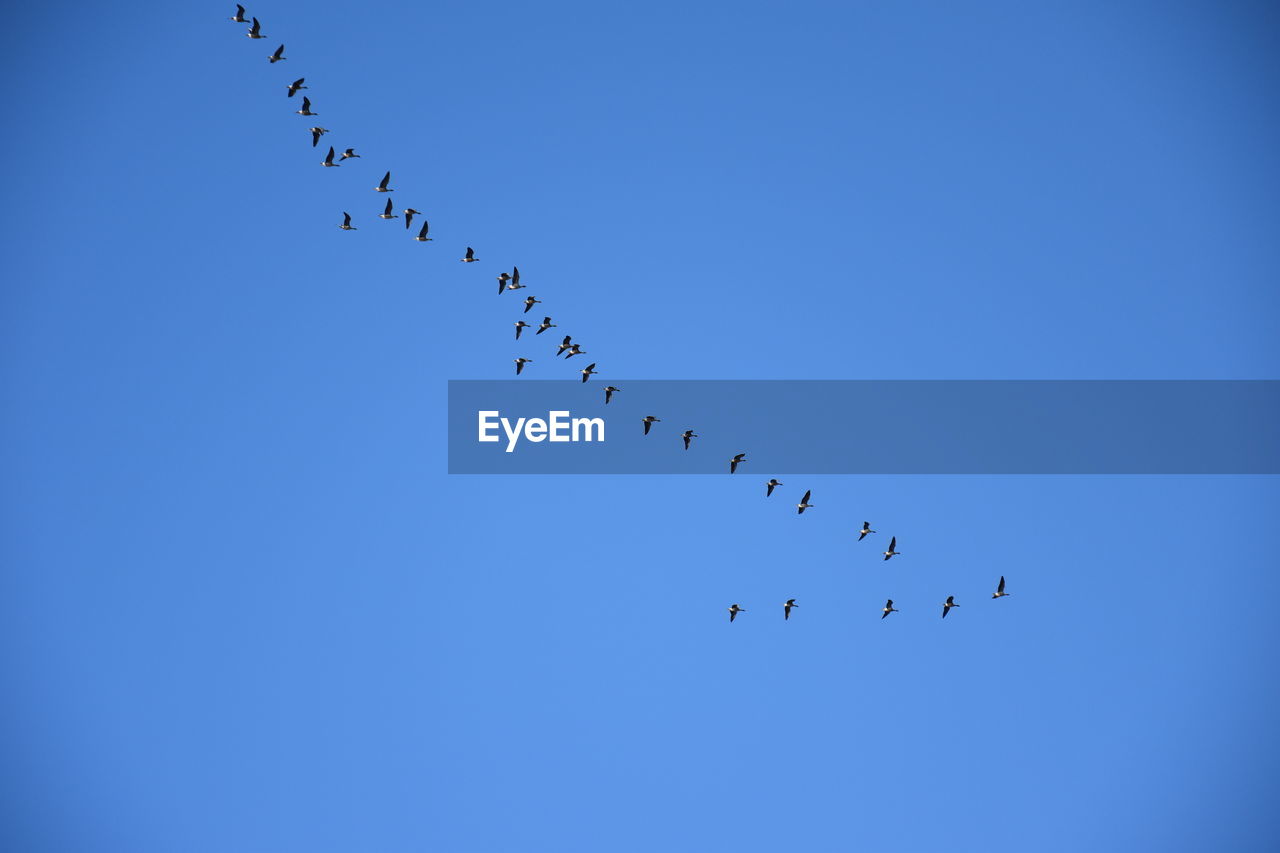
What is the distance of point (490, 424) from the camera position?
93125mm

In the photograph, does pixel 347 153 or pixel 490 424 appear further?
pixel 490 424

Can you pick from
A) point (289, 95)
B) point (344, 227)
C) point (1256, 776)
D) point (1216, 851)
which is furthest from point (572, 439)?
point (1256, 776)

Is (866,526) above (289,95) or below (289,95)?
below

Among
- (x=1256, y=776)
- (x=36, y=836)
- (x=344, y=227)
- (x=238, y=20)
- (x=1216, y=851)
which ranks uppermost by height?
(x=238, y=20)

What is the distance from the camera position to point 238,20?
70562 millimetres

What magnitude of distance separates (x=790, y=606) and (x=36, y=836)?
10235cm

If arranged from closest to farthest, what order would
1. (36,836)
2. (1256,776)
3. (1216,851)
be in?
1. (1216,851)
2. (1256,776)
3. (36,836)

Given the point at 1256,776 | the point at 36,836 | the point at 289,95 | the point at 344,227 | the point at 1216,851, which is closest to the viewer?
the point at 289,95

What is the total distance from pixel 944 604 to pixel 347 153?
1679 inches

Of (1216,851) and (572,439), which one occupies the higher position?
(572,439)

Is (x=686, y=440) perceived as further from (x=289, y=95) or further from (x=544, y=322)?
(x=289, y=95)

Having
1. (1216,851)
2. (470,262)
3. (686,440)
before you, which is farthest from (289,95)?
(1216,851)

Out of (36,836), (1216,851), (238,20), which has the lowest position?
(36,836)

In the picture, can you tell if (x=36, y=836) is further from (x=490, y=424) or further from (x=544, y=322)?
(x=544, y=322)
